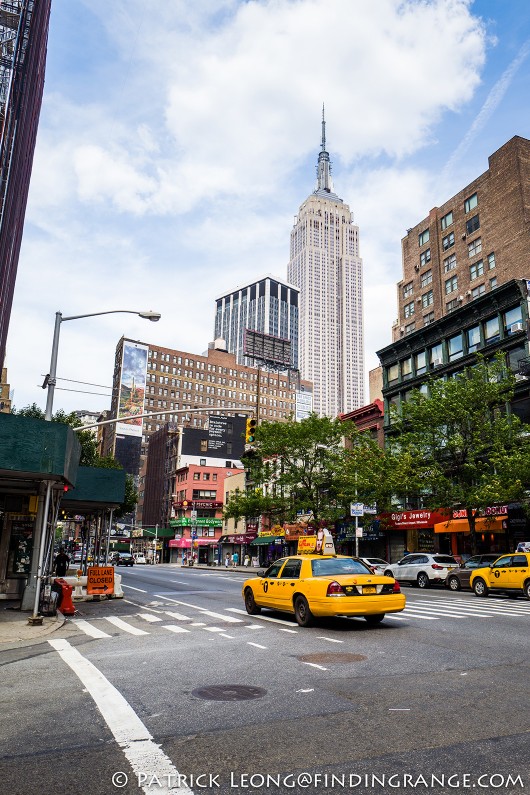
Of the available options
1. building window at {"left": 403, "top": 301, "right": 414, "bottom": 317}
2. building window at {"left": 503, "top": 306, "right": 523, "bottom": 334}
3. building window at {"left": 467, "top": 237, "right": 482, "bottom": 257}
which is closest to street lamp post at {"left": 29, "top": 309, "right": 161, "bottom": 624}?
building window at {"left": 503, "top": 306, "right": 523, "bottom": 334}

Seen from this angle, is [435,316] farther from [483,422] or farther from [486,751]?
[486,751]

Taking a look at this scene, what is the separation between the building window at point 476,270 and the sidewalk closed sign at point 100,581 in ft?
143

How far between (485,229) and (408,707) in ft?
176

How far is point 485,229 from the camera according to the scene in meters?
53.2

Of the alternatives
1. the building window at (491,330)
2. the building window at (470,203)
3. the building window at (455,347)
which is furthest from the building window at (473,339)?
the building window at (470,203)

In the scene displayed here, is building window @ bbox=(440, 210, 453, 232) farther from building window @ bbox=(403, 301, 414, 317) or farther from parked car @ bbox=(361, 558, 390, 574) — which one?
parked car @ bbox=(361, 558, 390, 574)

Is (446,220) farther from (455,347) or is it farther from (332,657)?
(332,657)

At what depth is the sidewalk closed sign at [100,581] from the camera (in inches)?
867

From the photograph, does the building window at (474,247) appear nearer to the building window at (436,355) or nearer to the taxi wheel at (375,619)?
the building window at (436,355)

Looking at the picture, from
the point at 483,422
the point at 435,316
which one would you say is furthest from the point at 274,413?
the point at 483,422

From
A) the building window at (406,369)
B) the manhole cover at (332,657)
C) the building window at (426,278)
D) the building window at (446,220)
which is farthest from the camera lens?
the building window at (426,278)

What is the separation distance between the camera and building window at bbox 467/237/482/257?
176 ft

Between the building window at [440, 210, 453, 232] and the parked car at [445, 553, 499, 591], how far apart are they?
4208 centimetres

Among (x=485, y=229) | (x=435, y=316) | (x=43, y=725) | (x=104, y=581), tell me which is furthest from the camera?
(x=435, y=316)
